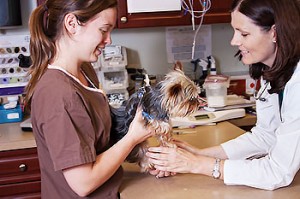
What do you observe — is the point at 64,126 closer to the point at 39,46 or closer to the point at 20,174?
the point at 39,46

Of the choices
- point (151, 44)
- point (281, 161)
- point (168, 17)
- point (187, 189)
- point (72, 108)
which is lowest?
point (187, 189)

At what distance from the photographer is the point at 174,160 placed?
1.39m

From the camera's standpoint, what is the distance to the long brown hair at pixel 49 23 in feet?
3.91

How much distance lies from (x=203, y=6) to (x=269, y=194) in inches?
54.5

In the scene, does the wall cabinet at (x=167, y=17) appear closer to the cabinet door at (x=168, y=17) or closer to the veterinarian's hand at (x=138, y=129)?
the cabinet door at (x=168, y=17)

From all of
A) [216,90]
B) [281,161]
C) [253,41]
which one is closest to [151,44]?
Answer: [216,90]

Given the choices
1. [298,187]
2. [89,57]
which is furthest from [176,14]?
[298,187]

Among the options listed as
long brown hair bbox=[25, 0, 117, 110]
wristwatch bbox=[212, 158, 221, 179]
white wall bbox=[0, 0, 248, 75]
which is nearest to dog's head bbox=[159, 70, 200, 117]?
wristwatch bbox=[212, 158, 221, 179]

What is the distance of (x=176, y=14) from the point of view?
233 centimetres

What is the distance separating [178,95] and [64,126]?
17.4 inches

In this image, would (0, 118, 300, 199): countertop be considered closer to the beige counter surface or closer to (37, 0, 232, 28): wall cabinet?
the beige counter surface

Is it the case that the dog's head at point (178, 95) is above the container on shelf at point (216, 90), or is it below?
above

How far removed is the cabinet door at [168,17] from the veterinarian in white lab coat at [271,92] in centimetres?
87

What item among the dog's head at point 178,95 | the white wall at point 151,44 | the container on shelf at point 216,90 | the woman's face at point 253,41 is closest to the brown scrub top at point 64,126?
the dog's head at point 178,95
